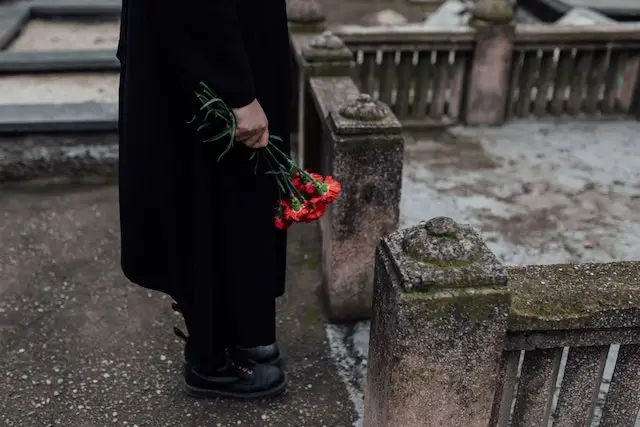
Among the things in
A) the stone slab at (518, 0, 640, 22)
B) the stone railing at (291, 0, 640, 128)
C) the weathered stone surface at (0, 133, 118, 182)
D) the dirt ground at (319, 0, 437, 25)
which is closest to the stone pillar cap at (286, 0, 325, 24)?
the stone railing at (291, 0, 640, 128)

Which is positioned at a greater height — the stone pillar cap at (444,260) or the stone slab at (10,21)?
the stone pillar cap at (444,260)

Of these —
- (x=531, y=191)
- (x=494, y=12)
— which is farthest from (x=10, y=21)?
(x=531, y=191)

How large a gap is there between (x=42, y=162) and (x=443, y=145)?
10.4 ft

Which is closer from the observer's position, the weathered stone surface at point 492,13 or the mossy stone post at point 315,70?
the mossy stone post at point 315,70

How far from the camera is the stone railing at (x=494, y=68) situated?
20.7 ft

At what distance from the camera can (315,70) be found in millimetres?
4660

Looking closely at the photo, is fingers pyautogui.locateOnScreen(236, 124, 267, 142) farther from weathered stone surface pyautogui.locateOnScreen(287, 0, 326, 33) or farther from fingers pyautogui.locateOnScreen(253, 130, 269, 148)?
weathered stone surface pyautogui.locateOnScreen(287, 0, 326, 33)

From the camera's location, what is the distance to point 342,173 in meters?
3.59

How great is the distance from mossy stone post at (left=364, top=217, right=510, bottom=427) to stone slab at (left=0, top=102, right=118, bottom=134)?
3.53m

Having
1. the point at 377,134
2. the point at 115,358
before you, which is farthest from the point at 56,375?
the point at 377,134

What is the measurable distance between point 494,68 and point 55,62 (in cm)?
386

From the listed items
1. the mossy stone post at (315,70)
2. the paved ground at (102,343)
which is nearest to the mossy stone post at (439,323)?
the paved ground at (102,343)

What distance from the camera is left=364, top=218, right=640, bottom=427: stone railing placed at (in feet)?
7.16

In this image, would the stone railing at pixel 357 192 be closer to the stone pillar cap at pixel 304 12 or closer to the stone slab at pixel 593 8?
the stone pillar cap at pixel 304 12
